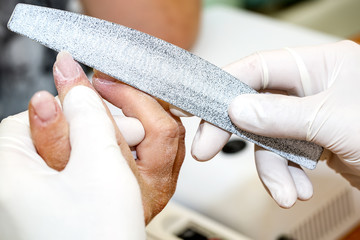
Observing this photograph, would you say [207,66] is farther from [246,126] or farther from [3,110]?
[3,110]

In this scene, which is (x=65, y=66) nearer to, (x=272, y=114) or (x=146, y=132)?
(x=146, y=132)

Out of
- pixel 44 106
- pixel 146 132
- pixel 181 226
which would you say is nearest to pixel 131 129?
pixel 146 132

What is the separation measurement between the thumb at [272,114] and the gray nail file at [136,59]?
0.08ft

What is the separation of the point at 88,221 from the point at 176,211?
0.45m

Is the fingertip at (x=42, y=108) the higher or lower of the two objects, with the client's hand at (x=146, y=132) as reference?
higher

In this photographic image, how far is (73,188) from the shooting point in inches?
21.4

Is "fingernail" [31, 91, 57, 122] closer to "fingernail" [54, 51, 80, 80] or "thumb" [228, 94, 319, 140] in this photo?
"fingernail" [54, 51, 80, 80]

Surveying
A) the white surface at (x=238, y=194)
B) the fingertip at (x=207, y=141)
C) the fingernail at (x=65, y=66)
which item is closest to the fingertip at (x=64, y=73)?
the fingernail at (x=65, y=66)

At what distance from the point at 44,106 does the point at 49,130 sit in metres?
0.03

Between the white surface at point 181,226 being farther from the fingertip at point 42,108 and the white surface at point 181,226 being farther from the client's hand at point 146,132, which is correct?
the fingertip at point 42,108

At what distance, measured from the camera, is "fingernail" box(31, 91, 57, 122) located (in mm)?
546

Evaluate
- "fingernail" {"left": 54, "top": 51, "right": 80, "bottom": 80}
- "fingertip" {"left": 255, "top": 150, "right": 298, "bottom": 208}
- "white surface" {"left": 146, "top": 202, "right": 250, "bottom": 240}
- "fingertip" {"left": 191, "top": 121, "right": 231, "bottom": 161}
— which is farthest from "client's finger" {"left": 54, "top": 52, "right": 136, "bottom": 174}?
"white surface" {"left": 146, "top": 202, "right": 250, "bottom": 240}

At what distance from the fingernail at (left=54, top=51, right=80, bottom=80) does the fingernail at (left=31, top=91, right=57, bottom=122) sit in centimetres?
7

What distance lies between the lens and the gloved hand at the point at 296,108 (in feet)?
2.19
